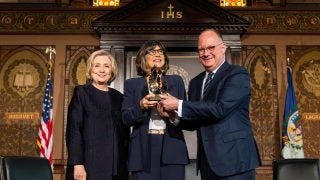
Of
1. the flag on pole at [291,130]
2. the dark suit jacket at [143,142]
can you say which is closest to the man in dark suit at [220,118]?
the dark suit jacket at [143,142]

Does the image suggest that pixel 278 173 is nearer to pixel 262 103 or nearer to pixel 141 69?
pixel 141 69

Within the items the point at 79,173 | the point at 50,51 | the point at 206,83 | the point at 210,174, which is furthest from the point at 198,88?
the point at 50,51

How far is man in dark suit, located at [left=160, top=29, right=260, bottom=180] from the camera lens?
2.63 meters

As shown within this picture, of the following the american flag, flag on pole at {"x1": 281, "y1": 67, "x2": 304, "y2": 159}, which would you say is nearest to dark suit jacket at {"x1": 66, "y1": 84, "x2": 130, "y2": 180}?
the american flag

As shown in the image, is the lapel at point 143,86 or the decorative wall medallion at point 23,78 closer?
the lapel at point 143,86

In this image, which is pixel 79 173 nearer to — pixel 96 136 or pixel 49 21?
pixel 96 136

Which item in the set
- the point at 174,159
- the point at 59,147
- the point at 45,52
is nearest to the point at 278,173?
the point at 174,159

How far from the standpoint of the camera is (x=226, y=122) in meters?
2.70

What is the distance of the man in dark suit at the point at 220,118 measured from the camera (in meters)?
2.63

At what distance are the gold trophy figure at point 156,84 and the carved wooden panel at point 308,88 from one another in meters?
5.21

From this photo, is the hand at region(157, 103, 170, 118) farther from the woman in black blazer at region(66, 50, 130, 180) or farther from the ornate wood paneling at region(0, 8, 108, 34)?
the ornate wood paneling at region(0, 8, 108, 34)

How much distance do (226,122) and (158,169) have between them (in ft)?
1.98

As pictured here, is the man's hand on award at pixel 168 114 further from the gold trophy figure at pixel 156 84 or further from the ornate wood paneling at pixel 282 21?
the ornate wood paneling at pixel 282 21

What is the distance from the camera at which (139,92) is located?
312 centimetres
